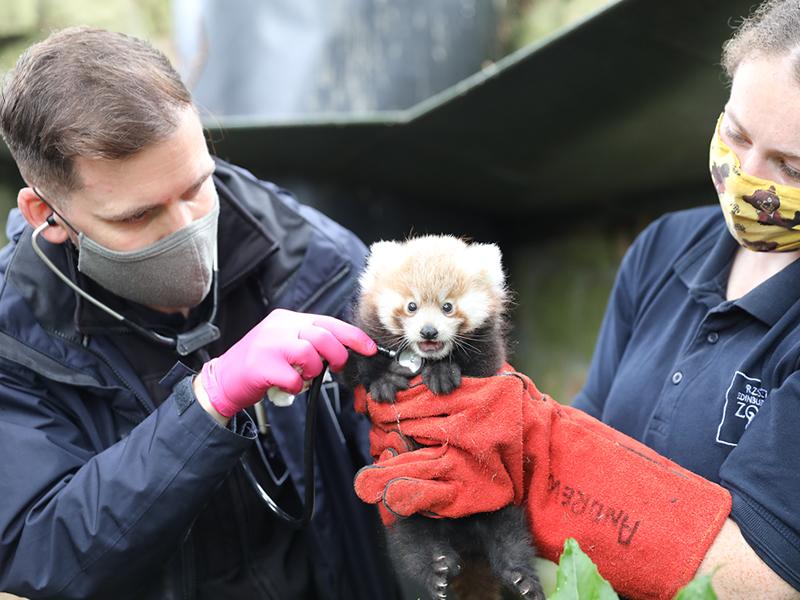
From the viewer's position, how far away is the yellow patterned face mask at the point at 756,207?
189 cm

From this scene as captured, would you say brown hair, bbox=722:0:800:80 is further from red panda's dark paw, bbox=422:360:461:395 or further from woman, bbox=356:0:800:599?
red panda's dark paw, bbox=422:360:461:395

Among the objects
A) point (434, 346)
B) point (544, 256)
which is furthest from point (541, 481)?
point (544, 256)

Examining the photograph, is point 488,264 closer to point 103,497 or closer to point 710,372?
point 710,372

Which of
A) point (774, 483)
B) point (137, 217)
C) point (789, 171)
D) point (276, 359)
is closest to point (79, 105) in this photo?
point (137, 217)

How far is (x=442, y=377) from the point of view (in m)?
2.05

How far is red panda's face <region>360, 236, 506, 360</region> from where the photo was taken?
214 centimetres

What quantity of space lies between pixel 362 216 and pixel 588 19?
7.21 feet

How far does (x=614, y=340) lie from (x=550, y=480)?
2.04ft

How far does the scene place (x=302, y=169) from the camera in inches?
177

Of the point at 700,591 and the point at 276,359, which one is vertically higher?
the point at 700,591

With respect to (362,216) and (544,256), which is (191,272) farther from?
(544,256)

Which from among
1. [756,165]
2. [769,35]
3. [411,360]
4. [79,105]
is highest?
[769,35]

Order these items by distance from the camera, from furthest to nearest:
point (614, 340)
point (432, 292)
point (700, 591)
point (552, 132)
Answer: point (552, 132) → point (614, 340) → point (432, 292) → point (700, 591)

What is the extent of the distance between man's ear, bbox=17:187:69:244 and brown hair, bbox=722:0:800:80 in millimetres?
1935
